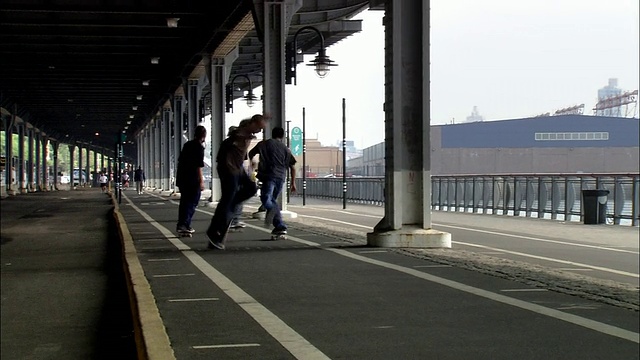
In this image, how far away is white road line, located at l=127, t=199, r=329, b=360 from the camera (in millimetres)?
6348

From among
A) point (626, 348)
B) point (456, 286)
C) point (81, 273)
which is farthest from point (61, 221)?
point (626, 348)

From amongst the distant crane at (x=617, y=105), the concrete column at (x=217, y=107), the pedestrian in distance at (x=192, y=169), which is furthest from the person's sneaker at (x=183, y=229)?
the concrete column at (x=217, y=107)

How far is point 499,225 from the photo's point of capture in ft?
88.4

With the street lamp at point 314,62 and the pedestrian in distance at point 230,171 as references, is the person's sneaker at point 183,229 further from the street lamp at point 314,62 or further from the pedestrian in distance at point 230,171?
the street lamp at point 314,62

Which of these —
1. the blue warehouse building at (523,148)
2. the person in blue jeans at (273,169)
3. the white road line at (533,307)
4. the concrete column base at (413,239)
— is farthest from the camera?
the blue warehouse building at (523,148)

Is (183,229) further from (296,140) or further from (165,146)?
(165,146)

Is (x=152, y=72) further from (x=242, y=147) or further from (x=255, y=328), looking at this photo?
(x=255, y=328)

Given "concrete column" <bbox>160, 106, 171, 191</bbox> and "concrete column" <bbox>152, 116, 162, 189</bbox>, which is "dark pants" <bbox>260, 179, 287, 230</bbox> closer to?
"concrete column" <bbox>160, 106, 171, 191</bbox>

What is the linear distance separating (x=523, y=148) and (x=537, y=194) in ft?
36.5

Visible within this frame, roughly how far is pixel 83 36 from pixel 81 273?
25492mm

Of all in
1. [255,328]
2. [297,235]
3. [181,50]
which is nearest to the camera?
[255,328]

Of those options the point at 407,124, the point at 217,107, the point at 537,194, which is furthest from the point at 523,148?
the point at 407,124

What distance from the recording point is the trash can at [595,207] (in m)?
27.6

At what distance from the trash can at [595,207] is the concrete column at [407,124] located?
45.0 ft
